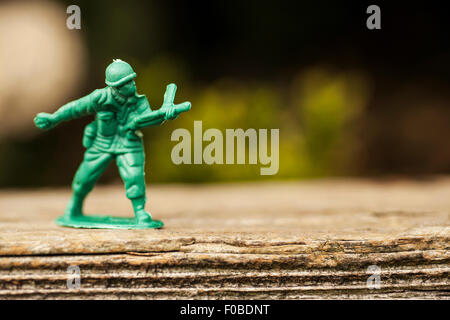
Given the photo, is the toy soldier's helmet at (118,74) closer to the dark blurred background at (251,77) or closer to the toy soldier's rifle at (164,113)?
the toy soldier's rifle at (164,113)

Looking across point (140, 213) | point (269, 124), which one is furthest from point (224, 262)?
point (269, 124)

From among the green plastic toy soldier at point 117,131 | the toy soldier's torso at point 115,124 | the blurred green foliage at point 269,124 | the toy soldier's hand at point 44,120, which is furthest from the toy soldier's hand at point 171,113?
the blurred green foliage at point 269,124

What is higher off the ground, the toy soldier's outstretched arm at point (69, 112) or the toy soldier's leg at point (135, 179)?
Result: the toy soldier's outstretched arm at point (69, 112)

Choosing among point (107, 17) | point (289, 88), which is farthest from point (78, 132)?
point (289, 88)

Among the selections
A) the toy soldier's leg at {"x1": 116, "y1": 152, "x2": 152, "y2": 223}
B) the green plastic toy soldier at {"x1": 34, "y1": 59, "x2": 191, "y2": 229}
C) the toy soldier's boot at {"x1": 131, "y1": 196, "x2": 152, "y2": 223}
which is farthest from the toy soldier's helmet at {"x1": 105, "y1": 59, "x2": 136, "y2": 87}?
the toy soldier's boot at {"x1": 131, "y1": 196, "x2": 152, "y2": 223}

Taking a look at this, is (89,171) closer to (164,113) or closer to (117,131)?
(117,131)

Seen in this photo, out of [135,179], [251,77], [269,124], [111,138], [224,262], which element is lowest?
[224,262]

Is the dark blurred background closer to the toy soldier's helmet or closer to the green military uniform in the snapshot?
the green military uniform
